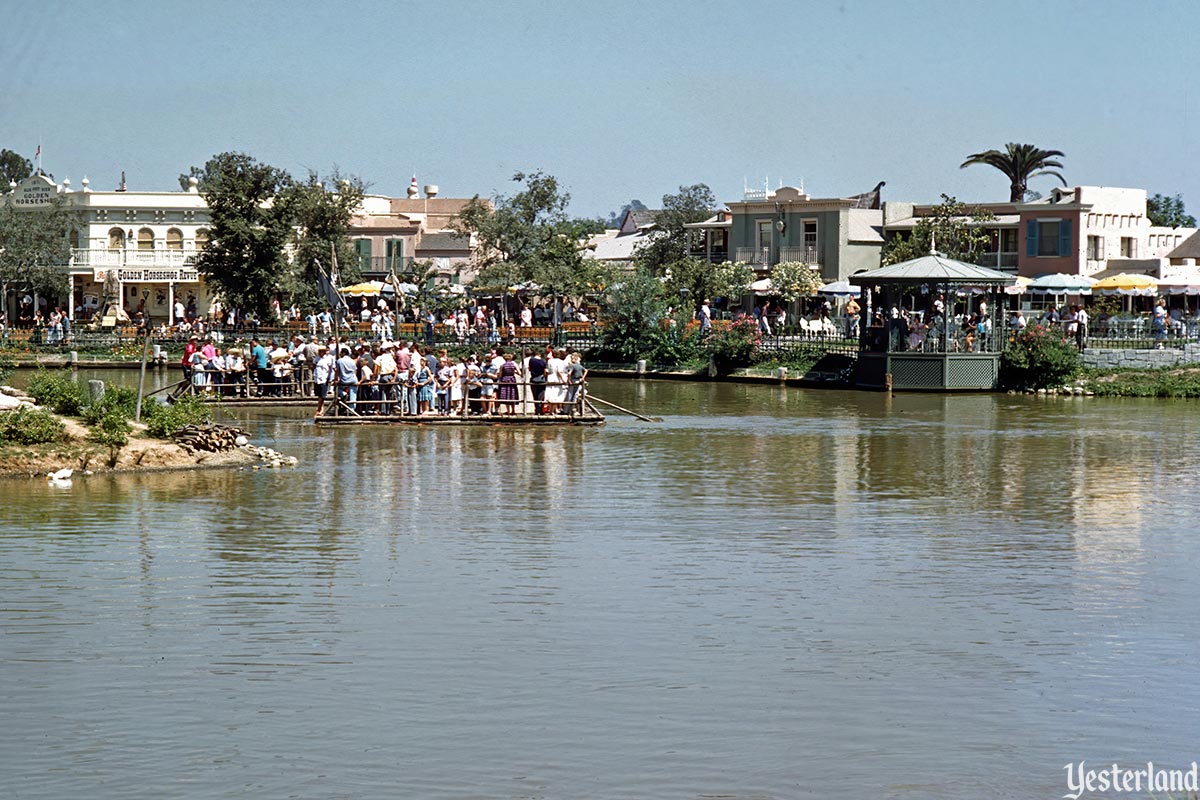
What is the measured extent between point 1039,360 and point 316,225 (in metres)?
37.7

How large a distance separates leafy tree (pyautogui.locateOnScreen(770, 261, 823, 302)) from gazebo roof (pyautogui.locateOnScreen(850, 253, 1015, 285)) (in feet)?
84.9

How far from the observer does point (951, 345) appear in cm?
4834

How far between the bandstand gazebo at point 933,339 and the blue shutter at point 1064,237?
999 inches

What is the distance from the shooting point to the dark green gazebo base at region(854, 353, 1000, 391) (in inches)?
1893

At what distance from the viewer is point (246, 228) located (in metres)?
71.5

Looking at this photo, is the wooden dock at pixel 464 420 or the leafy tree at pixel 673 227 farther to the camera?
the leafy tree at pixel 673 227

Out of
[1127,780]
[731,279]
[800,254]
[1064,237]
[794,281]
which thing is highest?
[1064,237]

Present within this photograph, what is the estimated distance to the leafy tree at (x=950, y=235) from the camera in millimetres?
70938

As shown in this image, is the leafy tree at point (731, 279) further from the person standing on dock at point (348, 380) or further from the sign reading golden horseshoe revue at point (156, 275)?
the person standing on dock at point (348, 380)

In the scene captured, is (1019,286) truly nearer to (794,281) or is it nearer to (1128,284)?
(1128,284)

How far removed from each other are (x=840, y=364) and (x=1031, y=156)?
3333cm

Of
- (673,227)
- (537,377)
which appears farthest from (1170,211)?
(537,377)

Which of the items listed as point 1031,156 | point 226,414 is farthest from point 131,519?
point 1031,156

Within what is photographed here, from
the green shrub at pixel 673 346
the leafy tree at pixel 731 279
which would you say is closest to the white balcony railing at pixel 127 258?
the leafy tree at pixel 731 279
